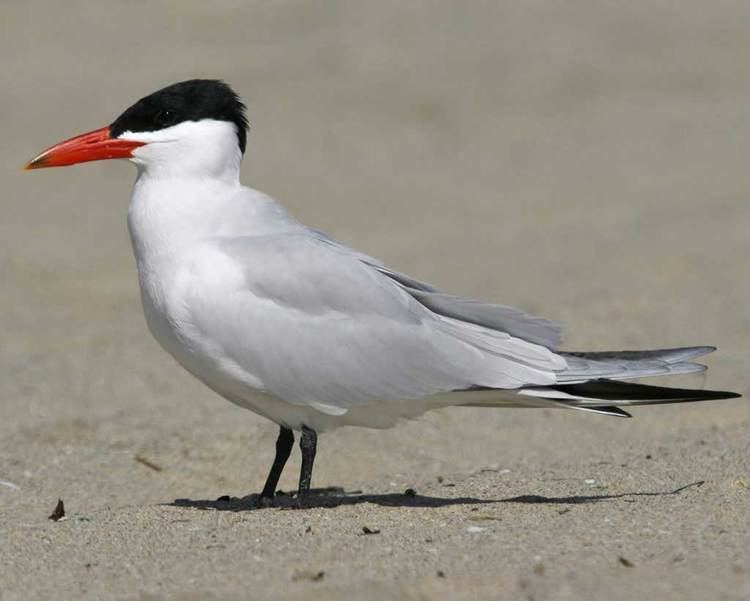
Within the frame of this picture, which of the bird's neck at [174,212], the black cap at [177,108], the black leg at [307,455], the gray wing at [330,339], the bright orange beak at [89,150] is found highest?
the black cap at [177,108]

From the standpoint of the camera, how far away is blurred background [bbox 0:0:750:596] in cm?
753

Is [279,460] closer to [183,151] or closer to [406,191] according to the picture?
[183,151]

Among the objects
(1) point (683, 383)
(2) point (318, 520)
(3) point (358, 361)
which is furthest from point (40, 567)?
(1) point (683, 383)

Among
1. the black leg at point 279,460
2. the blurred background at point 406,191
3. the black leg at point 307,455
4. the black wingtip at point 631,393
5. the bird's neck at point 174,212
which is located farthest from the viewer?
the blurred background at point 406,191

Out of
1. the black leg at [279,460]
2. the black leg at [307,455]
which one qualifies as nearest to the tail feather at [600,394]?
the black leg at [307,455]

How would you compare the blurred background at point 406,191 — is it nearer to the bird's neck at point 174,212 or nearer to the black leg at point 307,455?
the black leg at point 307,455

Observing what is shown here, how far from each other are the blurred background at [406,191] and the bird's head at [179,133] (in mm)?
1675

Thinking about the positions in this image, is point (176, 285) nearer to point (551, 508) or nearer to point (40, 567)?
point (40, 567)

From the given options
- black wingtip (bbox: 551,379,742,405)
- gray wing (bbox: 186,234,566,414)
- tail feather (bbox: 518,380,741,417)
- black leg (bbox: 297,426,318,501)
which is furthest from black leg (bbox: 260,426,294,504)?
black wingtip (bbox: 551,379,742,405)

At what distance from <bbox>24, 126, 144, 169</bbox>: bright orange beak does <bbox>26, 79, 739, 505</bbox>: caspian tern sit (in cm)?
1

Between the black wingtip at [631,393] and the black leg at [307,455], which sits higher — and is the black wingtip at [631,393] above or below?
above

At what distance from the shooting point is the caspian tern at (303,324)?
17.5 feet

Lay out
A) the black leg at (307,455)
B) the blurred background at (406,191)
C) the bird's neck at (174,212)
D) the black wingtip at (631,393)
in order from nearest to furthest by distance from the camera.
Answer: the black wingtip at (631,393) < the bird's neck at (174,212) < the black leg at (307,455) < the blurred background at (406,191)

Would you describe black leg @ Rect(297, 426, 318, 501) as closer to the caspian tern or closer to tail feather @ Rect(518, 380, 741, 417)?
the caspian tern
